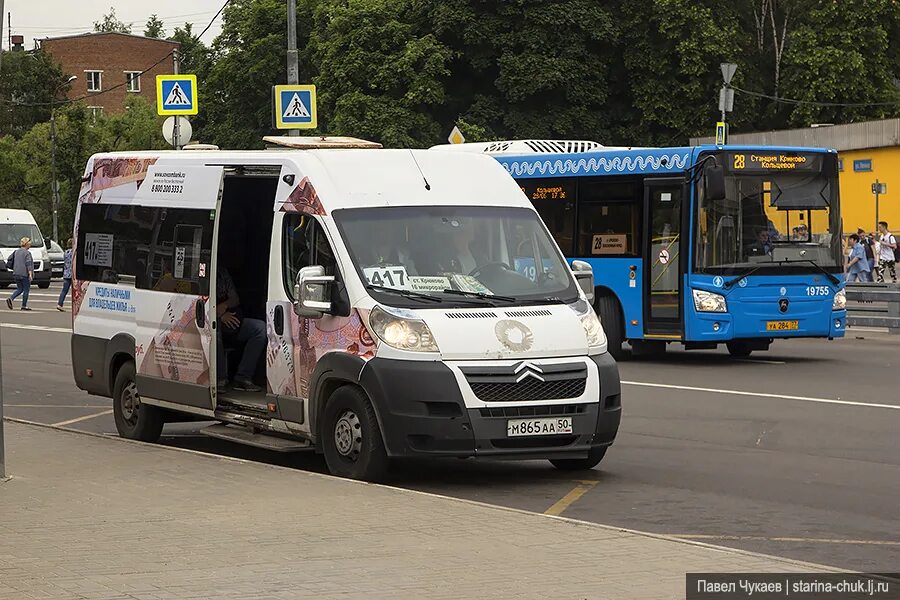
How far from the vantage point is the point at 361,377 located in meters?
10.9

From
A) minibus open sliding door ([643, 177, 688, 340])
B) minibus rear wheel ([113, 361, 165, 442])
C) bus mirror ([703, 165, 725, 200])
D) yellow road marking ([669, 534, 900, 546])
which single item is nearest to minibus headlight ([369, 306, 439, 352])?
yellow road marking ([669, 534, 900, 546])

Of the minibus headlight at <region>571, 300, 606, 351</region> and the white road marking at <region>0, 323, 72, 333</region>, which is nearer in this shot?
the minibus headlight at <region>571, 300, 606, 351</region>

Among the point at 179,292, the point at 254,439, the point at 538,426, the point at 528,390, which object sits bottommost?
the point at 254,439

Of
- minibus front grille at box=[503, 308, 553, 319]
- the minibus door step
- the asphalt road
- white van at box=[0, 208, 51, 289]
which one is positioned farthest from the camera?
white van at box=[0, 208, 51, 289]

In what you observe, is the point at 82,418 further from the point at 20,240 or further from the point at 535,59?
the point at 535,59

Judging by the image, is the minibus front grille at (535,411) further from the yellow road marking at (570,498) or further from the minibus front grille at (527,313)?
the minibus front grille at (527,313)

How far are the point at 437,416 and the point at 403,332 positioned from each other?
626 mm

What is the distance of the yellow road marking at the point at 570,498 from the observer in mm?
10109

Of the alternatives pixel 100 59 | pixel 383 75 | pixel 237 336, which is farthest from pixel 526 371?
pixel 100 59

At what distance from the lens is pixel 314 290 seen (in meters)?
11.3

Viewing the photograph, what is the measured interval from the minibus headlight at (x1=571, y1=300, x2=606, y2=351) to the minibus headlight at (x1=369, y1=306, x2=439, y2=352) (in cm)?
118

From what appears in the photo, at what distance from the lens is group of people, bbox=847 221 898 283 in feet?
118

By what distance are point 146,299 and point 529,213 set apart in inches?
138

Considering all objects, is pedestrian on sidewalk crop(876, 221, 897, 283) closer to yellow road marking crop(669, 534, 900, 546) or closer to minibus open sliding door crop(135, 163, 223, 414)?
minibus open sliding door crop(135, 163, 223, 414)
